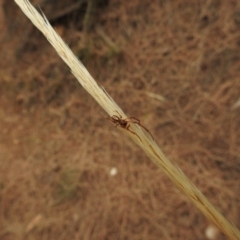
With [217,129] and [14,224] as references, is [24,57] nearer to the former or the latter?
[14,224]

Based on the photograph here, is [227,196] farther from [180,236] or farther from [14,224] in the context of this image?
[14,224]

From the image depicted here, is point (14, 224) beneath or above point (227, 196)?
above

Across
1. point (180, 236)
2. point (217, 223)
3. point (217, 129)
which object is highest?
point (217, 223)

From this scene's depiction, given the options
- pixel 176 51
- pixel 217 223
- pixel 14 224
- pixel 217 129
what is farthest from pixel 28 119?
pixel 217 223

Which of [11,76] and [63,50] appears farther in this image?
[11,76]

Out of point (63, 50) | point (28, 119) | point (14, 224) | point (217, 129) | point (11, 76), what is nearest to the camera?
point (63, 50)

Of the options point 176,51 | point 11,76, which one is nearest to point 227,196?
point 176,51

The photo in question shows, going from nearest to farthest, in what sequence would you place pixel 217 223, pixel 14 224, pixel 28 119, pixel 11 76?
pixel 217 223 < pixel 14 224 < pixel 28 119 < pixel 11 76
